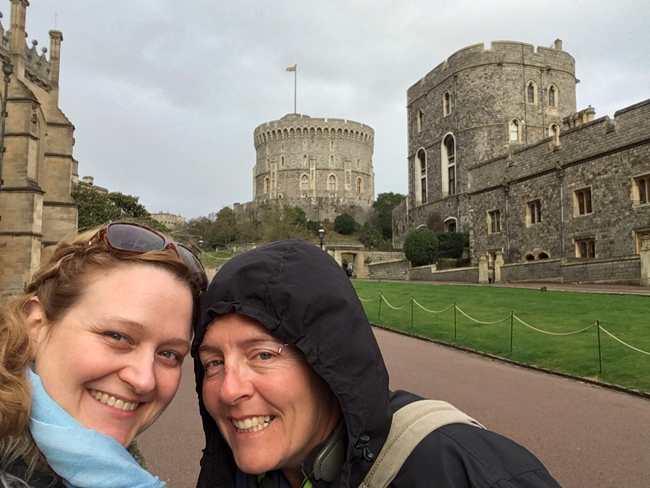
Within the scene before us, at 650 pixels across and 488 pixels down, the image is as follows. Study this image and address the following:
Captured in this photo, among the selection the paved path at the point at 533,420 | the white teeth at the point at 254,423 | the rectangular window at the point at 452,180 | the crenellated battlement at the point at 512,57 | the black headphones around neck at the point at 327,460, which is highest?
the crenellated battlement at the point at 512,57

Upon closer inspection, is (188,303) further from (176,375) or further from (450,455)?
(450,455)

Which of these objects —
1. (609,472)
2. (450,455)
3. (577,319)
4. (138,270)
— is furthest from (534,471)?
(577,319)

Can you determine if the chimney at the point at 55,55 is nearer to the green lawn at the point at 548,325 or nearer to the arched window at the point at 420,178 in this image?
the green lawn at the point at 548,325

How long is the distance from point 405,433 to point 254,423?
1.45 ft

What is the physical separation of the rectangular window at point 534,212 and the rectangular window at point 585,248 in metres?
2.87

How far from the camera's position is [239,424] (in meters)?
1.45

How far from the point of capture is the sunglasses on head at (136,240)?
1.57 meters

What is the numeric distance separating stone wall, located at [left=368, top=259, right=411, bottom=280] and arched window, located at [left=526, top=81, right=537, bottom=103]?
15.0 m

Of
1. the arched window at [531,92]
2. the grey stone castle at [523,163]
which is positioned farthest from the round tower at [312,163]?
the arched window at [531,92]

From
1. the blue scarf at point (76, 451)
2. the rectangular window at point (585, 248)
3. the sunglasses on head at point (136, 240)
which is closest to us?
the blue scarf at point (76, 451)

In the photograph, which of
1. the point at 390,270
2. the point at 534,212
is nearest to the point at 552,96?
the point at 534,212

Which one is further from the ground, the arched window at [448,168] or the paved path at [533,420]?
the arched window at [448,168]

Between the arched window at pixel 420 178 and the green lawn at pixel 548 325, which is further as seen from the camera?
the arched window at pixel 420 178

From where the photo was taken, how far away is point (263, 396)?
143cm
